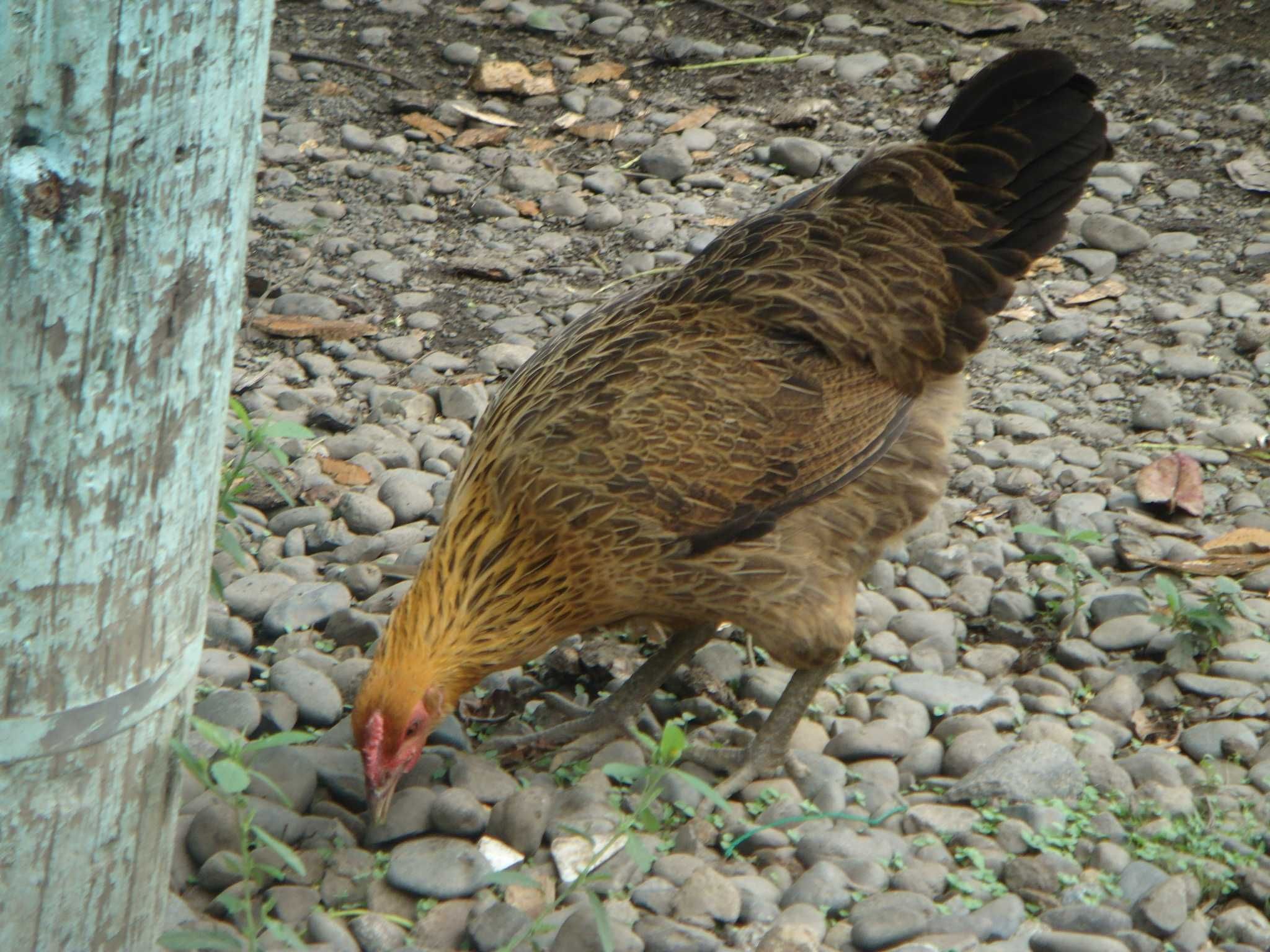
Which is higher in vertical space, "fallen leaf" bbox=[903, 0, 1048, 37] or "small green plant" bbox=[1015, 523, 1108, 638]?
"fallen leaf" bbox=[903, 0, 1048, 37]

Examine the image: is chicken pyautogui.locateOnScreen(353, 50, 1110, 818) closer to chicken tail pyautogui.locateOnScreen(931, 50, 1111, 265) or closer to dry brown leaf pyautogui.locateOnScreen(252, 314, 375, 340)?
chicken tail pyautogui.locateOnScreen(931, 50, 1111, 265)

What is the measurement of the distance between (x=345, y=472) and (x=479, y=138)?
2.64 m

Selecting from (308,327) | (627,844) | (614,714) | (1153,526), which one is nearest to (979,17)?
(1153,526)

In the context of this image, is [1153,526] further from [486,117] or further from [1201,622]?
[486,117]

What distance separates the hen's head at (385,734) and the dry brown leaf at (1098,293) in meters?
3.69

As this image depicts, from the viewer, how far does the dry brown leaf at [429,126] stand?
22.0 ft

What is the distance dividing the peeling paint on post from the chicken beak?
0.82 m

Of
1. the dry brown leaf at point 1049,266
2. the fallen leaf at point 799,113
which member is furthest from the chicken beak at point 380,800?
the fallen leaf at point 799,113

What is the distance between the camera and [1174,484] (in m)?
4.72

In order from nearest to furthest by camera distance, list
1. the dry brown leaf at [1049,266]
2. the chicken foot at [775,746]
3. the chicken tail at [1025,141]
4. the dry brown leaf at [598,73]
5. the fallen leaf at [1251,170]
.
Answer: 1. the chicken foot at [775,746]
2. the chicken tail at [1025,141]
3. the dry brown leaf at [1049,266]
4. the fallen leaf at [1251,170]
5. the dry brown leaf at [598,73]

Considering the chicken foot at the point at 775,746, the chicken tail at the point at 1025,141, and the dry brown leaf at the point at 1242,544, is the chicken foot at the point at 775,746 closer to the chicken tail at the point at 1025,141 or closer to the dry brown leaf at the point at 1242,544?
the chicken tail at the point at 1025,141

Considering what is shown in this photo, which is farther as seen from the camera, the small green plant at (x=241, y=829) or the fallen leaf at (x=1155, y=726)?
the fallen leaf at (x=1155, y=726)

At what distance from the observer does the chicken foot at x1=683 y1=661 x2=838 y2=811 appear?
11.7 feet

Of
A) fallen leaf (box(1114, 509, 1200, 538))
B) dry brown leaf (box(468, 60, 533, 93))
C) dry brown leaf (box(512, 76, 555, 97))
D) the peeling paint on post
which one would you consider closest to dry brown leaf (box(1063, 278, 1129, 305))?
fallen leaf (box(1114, 509, 1200, 538))
